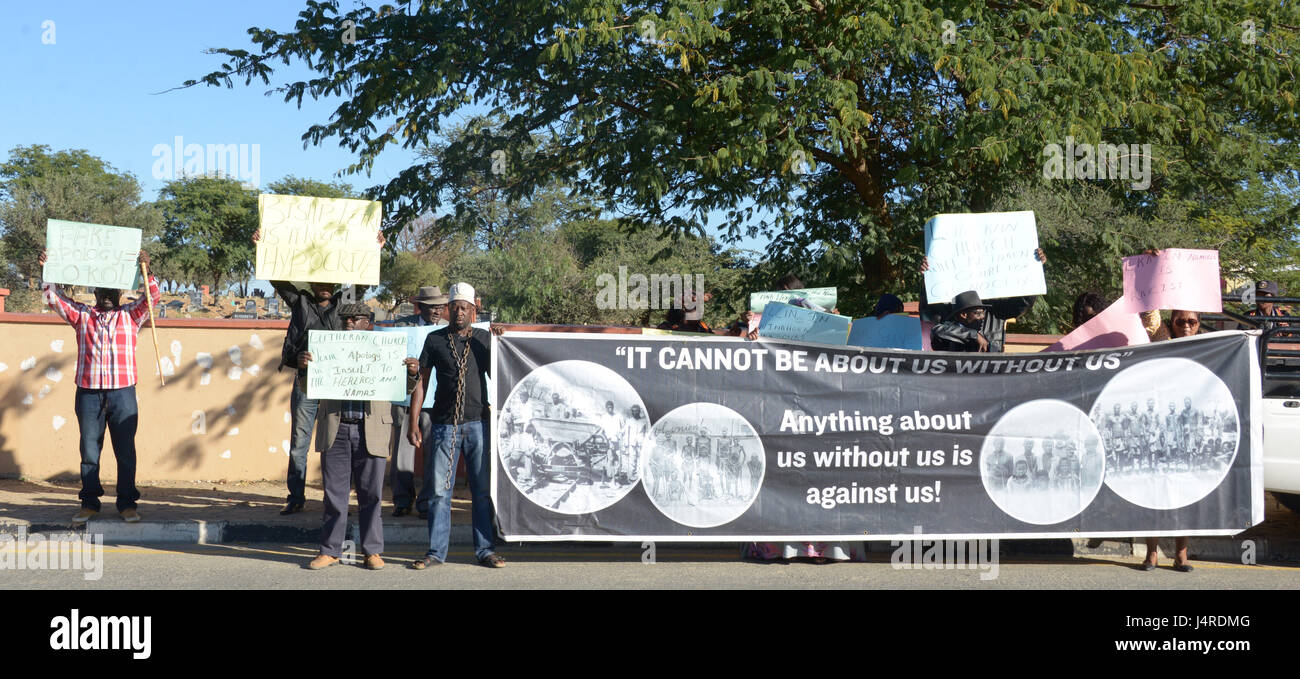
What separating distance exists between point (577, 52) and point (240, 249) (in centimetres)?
5622

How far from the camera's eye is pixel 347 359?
722 centimetres

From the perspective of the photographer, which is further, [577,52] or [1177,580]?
[577,52]

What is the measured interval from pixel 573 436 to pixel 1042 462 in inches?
129

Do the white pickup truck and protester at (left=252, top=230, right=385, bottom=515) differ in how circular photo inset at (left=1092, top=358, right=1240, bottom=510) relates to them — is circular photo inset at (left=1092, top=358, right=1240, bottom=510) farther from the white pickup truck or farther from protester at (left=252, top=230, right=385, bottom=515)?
protester at (left=252, top=230, right=385, bottom=515)

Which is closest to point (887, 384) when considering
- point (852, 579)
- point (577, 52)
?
point (852, 579)

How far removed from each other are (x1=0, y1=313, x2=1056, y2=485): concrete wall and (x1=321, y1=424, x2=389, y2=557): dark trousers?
11.9 ft

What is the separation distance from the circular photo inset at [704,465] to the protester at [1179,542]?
2.94m

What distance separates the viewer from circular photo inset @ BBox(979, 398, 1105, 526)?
23.6ft

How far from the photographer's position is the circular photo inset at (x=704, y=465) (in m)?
7.05

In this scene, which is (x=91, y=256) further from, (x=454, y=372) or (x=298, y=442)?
(x=454, y=372)

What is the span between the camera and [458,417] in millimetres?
7070
